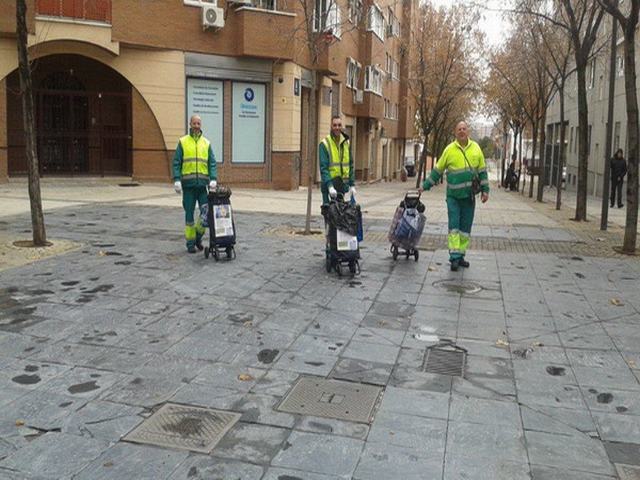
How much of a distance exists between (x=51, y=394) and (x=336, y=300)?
3323 millimetres

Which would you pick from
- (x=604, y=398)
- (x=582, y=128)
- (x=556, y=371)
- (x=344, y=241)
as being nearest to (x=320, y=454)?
(x=604, y=398)

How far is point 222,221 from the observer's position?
8984 millimetres

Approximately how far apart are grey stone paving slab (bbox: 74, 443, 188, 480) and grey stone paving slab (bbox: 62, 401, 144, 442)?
18cm

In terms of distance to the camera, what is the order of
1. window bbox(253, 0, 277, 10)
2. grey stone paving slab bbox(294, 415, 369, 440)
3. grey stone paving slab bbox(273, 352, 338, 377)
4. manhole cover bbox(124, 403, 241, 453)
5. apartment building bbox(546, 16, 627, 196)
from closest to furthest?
manhole cover bbox(124, 403, 241, 453)
grey stone paving slab bbox(294, 415, 369, 440)
grey stone paving slab bbox(273, 352, 338, 377)
window bbox(253, 0, 277, 10)
apartment building bbox(546, 16, 627, 196)

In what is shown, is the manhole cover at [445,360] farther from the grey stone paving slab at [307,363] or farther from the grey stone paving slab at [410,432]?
the grey stone paving slab at [410,432]

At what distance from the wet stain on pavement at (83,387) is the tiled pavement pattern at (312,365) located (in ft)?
0.05

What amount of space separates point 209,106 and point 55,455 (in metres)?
19.9

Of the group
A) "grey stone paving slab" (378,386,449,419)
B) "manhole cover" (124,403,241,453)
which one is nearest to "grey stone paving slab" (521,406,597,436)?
"grey stone paving slab" (378,386,449,419)

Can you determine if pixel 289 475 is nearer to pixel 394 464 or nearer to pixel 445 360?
pixel 394 464

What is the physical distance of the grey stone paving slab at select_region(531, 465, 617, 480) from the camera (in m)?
3.58

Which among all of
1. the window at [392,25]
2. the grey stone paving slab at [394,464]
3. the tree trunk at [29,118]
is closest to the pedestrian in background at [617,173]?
the tree trunk at [29,118]

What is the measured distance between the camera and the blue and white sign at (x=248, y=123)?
23.2m

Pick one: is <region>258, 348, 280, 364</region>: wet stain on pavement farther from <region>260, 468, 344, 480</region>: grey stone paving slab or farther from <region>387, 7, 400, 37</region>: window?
<region>387, 7, 400, 37</region>: window

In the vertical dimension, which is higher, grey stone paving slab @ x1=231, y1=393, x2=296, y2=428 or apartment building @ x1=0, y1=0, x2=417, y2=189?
apartment building @ x1=0, y1=0, x2=417, y2=189
